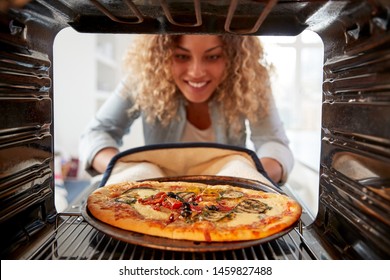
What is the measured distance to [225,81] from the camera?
1971 mm

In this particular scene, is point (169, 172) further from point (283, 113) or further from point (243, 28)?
point (283, 113)

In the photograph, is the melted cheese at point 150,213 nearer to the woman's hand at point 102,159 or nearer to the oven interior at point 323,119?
the oven interior at point 323,119

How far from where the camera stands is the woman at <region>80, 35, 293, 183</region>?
1.80m

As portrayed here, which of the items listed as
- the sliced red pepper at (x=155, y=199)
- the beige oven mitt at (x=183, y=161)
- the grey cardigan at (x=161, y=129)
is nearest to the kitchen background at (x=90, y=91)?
Result: the grey cardigan at (x=161, y=129)

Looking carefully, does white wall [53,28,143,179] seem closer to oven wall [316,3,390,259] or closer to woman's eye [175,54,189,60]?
woman's eye [175,54,189,60]

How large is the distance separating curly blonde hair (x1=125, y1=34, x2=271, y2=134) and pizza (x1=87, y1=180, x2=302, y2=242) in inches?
34.7

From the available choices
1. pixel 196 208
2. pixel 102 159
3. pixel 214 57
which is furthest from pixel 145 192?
pixel 214 57

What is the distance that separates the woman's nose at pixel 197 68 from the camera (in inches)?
68.2

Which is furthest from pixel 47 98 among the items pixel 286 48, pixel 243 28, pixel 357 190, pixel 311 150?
pixel 286 48

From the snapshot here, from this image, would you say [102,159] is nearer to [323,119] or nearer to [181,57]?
[181,57]

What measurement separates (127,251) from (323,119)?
0.59 m
